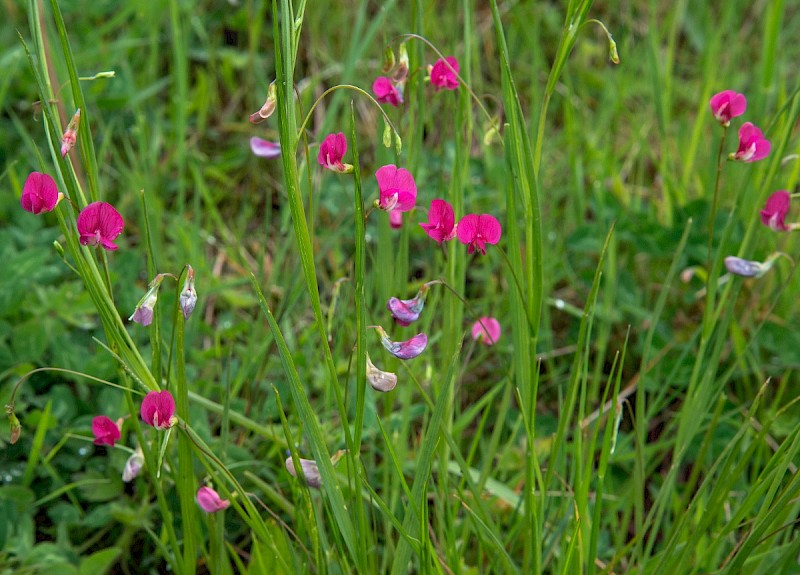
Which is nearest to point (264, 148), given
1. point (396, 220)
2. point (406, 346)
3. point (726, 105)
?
point (396, 220)

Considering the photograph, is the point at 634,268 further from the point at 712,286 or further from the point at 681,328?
the point at 712,286

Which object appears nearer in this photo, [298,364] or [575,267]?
[298,364]

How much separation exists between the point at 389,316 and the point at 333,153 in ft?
1.57

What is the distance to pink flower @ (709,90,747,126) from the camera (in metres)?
1.24

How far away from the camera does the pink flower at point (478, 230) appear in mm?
1075

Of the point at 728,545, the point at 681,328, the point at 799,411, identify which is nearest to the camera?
the point at 728,545

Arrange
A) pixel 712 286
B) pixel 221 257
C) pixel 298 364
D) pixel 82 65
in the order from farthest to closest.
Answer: pixel 82 65, pixel 221 257, pixel 298 364, pixel 712 286

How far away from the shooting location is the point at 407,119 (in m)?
1.40

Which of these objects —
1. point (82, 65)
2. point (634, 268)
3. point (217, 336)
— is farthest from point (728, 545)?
point (82, 65)

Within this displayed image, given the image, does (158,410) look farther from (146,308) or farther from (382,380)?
(382,380)

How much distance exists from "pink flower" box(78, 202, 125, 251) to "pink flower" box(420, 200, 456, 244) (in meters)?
0.35

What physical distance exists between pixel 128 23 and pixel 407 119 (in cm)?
163

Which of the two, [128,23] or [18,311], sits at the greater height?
[128,23]

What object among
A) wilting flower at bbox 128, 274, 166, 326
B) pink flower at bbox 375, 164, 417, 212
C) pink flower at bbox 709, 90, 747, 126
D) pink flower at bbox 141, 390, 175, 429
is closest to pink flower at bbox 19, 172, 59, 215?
wilting flower at bbox 128, 274, 166, 326
